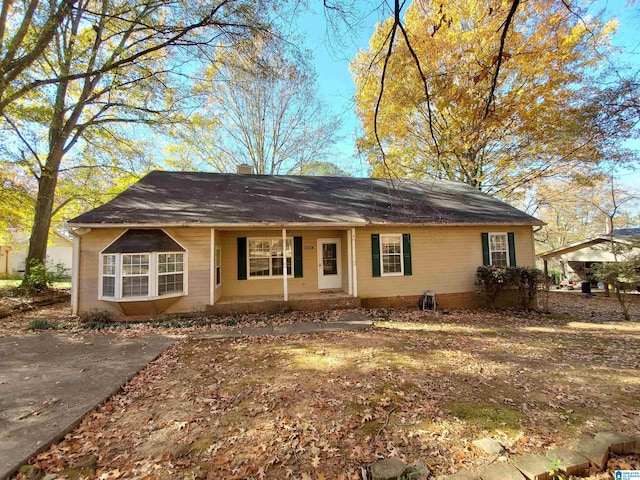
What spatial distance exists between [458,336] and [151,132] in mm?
15420

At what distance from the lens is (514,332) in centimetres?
706

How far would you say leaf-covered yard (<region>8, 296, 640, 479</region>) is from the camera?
258 centimetres

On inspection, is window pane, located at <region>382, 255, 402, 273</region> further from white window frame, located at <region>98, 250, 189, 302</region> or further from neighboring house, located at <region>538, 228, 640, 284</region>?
neighboring house, located at <region>538, 228, 640, 284</region>

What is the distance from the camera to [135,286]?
741cm

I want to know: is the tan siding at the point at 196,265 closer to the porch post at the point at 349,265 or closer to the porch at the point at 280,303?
the porch at the point at 280,303

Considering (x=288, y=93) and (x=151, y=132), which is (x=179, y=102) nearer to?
(x=151, y=132)

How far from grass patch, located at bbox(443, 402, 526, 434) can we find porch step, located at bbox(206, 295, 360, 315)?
560cm

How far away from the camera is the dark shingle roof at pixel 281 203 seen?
26.8 feet

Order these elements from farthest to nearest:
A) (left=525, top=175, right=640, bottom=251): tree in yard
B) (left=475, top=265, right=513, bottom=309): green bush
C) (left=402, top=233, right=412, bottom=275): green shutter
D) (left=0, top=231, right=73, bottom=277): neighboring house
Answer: (left=525, top=175, right=640, bottom=251): tree in yard < (left=0, top=231, right=73, bottom=277): neighboring house < (left=402, top=233, right=412, bottom=275): green shutter < (left=475, top=265, right=513, bottom=309): green bush

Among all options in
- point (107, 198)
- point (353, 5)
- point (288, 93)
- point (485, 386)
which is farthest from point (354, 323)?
point (288, 93)

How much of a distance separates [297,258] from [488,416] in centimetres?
737

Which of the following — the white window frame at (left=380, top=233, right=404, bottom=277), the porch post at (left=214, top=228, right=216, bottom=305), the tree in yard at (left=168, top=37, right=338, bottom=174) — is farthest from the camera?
the tree in yard at (left=168, top=37, right=338, bottom=174)

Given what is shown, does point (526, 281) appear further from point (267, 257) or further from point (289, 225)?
point (267, 257)

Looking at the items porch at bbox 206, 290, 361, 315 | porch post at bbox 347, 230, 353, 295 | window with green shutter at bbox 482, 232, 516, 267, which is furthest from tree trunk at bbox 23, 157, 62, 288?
window with green shutter at bbox 482, 232, 516, 267
